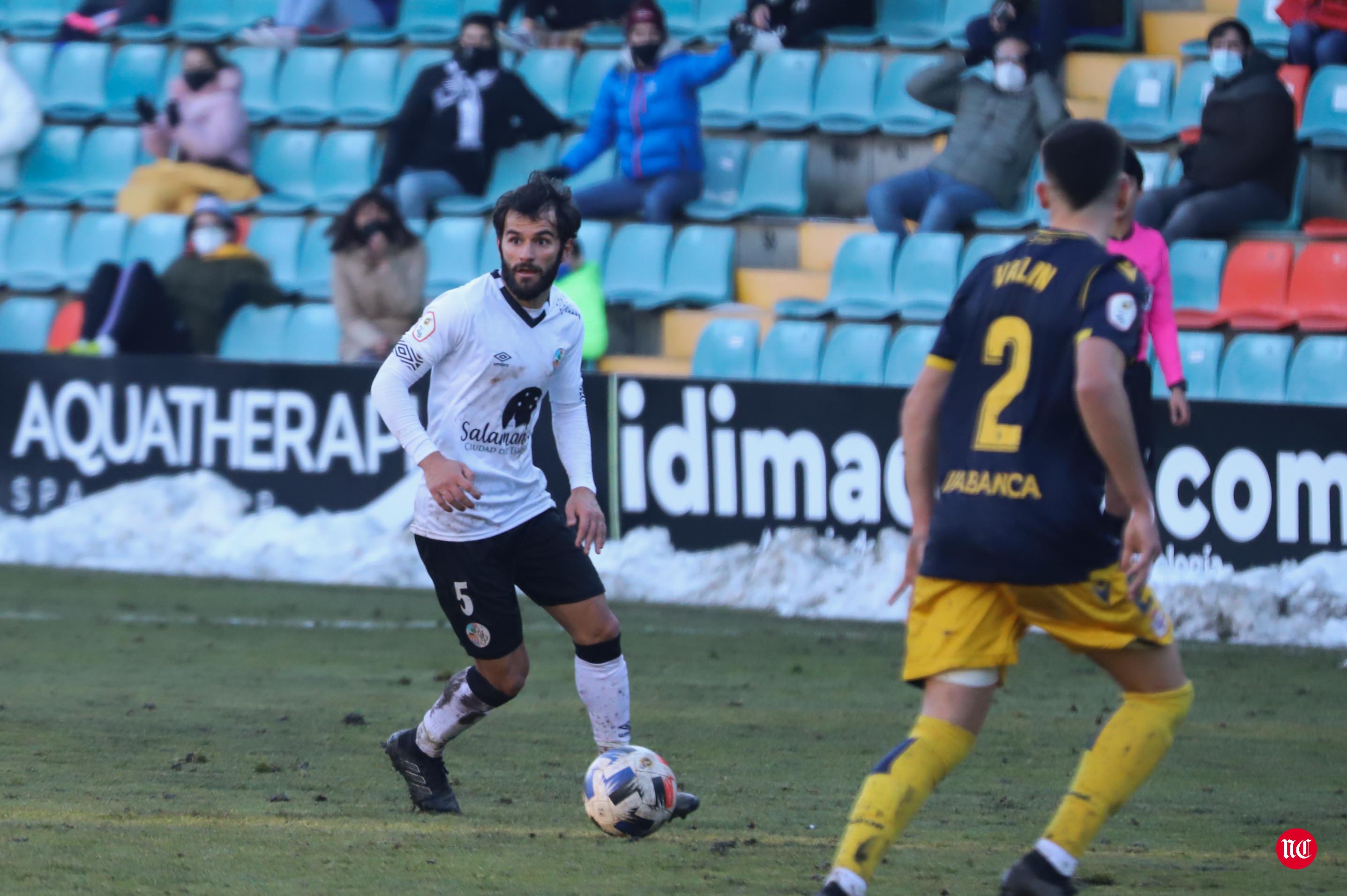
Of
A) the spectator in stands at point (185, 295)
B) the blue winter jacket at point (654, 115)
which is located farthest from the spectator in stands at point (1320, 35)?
the spectator in stands at point (185, 295)

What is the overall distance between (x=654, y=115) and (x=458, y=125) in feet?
5.99

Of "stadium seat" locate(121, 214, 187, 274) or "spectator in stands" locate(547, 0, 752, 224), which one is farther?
"stadium seat" locate(121, 214, 187, 274)

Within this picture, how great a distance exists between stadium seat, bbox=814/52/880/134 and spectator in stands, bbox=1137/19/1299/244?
266 centimetres

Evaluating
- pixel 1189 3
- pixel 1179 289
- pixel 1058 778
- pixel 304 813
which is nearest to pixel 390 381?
pixel 304 813

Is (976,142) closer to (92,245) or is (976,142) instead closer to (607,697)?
(92,245)

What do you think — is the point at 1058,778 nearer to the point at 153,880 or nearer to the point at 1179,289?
the point at 153,880

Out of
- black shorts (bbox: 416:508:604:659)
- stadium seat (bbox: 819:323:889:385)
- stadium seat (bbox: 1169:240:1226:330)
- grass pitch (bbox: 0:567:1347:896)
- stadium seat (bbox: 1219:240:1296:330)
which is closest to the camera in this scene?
grass pitch (bbox: 0:567:1347:896)

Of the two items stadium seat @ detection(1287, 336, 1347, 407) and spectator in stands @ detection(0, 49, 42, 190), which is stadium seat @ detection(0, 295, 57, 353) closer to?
spectator in stands @ detection(0, 49, 42, 190)

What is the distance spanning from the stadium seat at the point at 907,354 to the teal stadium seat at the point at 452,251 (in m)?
3.48

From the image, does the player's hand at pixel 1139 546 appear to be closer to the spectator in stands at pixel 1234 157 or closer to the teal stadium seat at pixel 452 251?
the spectator in stands at pixel 1234 157

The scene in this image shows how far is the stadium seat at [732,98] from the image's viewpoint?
14.2 metres

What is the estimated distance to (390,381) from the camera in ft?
16.5

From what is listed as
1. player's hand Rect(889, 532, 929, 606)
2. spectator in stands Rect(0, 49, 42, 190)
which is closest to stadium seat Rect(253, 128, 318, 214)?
spectator in stands Rect(0, 49, 42, 190)

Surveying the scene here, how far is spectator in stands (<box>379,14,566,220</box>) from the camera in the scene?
14172mm
